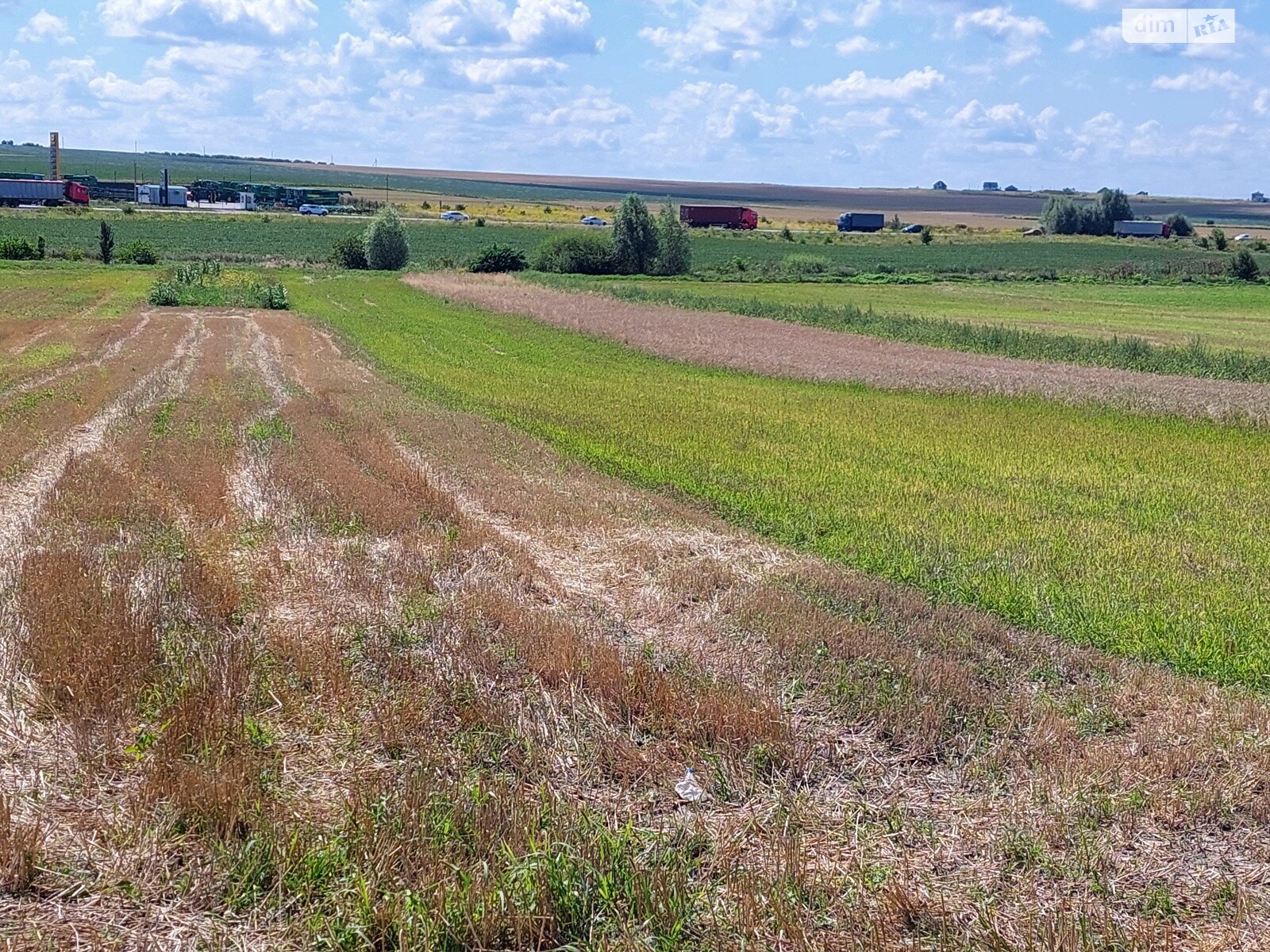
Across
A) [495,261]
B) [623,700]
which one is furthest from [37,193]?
[623,700]

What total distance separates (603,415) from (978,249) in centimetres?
10003

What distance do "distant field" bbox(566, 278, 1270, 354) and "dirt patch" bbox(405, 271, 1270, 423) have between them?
31.1 ft

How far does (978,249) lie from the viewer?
4397 inches

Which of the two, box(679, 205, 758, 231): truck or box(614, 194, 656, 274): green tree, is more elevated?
box(679, 205, 758, 231): truck

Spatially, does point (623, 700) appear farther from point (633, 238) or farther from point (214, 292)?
point (633, 238)

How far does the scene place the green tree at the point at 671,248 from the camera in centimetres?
8088

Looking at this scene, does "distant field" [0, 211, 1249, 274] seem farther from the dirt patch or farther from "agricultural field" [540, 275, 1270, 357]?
the dirt patch

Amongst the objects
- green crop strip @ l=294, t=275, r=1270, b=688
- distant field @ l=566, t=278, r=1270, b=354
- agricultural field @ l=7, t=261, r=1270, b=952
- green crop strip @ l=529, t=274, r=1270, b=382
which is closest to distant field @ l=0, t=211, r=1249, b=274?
distant field @ l=566, t=278, r=1270, b=354


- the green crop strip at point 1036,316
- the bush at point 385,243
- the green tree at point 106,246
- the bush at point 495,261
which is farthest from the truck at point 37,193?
the green crop strip at point 1036,316

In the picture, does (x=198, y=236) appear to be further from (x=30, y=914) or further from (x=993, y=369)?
(x=30, y=914)

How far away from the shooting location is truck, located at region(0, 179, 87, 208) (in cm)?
11738

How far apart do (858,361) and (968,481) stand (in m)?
16.7

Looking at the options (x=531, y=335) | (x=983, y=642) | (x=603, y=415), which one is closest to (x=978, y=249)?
(x=531, y=335)

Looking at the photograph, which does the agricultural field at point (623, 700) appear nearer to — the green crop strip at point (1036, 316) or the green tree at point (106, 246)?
the green crop strip at point (1036, 316)
